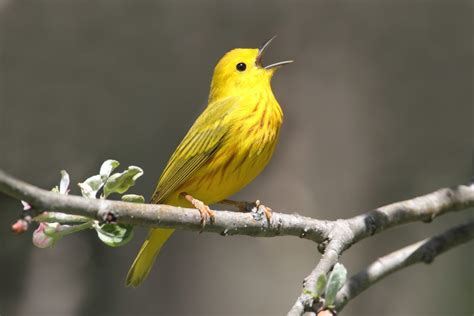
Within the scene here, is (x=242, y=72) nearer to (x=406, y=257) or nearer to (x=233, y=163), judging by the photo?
(x=233, y=163)

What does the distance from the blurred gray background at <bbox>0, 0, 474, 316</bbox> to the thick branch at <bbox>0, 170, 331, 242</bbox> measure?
221 cm

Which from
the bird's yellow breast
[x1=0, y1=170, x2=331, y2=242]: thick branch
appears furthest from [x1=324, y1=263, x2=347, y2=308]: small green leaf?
the bird's yellow breast

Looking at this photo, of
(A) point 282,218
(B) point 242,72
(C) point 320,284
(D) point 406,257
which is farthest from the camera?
(B) point 242,72

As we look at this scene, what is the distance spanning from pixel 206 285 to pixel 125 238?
2934 millimetres

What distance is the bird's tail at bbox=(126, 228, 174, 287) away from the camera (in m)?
3.34

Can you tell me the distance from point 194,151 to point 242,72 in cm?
80

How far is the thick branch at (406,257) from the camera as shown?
2.80 metres

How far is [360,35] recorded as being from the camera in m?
5.80

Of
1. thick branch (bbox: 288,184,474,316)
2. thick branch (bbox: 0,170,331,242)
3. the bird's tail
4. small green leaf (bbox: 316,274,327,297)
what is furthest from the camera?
the bird's tail

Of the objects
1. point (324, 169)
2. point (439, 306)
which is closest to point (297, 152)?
point (324, 169)

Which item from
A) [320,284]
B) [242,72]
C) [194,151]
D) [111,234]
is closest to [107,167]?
[111,234]

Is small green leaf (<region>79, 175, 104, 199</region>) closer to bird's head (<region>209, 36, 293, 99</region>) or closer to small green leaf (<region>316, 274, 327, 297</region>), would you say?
small green leaf (<region>316, 274, 327, 297</region>)

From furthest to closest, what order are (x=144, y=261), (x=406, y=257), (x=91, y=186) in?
(x=144, y=261) < (x=406, y=257) < (x=91, y=186)

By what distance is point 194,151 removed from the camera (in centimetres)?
354
